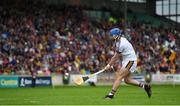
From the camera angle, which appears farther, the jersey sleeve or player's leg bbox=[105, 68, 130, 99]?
the jersey sleeve

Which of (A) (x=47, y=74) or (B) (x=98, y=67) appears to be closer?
(A) (x=47, y=74)

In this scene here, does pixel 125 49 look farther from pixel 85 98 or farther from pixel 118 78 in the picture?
pixel 85 98

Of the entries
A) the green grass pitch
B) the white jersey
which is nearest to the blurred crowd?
the green grass pitch

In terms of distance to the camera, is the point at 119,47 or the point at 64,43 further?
the point at 64,43

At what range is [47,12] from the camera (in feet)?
158

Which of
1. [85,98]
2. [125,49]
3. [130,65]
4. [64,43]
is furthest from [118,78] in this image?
[64,43]

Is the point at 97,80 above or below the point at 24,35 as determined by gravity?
below

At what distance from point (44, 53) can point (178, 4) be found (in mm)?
29074

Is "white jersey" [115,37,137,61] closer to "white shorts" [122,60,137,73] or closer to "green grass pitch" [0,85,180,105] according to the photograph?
"white shorts" [122,60,137,73]

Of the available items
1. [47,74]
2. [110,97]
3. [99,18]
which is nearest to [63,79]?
[47,74]

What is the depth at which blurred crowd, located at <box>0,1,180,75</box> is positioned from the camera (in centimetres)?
3944

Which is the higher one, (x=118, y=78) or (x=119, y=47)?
(x=119, y=47)

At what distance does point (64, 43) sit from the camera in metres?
43.7

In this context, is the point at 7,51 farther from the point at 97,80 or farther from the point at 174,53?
the point at 174,53
